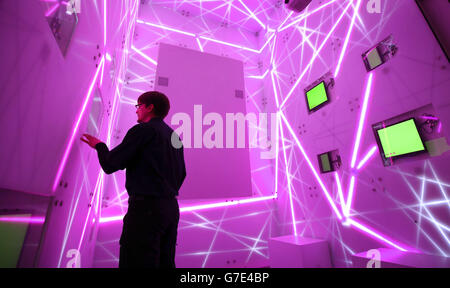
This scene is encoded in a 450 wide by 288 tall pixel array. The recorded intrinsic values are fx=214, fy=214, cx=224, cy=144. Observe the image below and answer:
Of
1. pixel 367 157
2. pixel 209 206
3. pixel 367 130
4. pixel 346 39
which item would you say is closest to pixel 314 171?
pixel 367 157

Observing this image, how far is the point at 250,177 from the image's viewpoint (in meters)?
2.83

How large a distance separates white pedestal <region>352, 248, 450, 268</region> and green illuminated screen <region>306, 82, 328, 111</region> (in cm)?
150

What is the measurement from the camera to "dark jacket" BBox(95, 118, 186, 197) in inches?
39.8

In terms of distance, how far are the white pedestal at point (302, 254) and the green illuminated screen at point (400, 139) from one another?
3.47 ft

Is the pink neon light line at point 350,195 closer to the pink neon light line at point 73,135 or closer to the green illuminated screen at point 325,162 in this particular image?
the green illuminated screen at point 325,162

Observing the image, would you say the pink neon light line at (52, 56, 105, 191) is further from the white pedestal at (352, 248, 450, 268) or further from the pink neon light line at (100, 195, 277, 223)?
the white pedestal at (352, 248, 450, 268)

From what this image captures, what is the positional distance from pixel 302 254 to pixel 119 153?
182 cm

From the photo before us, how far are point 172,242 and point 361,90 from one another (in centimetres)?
201

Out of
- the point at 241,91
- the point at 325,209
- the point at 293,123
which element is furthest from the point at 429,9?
the point at 241,91

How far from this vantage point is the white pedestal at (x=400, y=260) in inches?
47.8

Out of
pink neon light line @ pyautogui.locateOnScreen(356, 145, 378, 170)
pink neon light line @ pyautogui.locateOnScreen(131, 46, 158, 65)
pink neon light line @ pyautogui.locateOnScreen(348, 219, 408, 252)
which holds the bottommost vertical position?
pink neon light line @ pyautogui.locateOnScreen(348, 219, 408, 252)

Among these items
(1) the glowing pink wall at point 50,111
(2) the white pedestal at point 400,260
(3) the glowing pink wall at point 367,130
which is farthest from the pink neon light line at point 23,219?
(3) the glowing pink wall at point 367,130

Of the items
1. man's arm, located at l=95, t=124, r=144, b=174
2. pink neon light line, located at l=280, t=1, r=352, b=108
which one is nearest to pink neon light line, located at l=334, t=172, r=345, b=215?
pink neon light line, located at l=280, t=1, r=352, b=108

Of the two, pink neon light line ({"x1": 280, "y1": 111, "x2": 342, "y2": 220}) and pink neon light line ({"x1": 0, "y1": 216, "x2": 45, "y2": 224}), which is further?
pink neon light line ({"x1": 280, "y1": 111, "x2": 342, "y2": 220})
